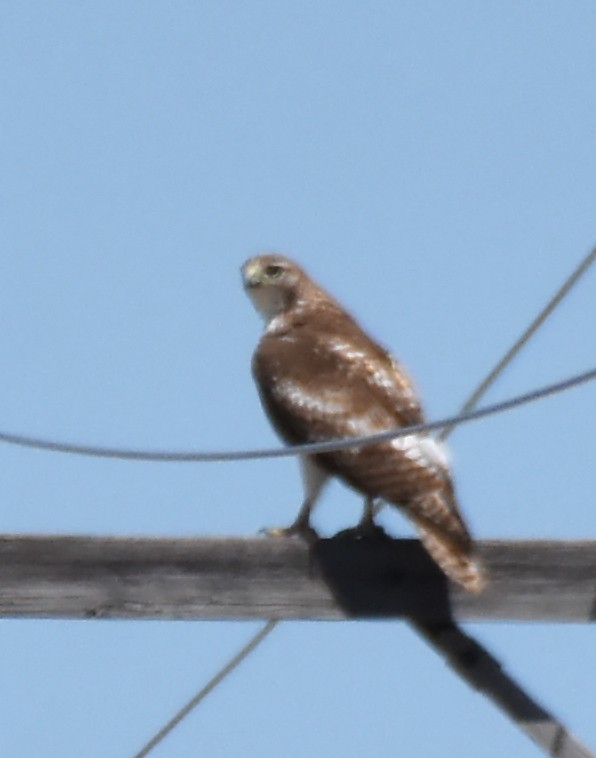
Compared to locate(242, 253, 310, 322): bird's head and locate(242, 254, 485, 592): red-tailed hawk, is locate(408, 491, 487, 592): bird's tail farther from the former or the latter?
locate(242, 253, 310, 322): bird's head

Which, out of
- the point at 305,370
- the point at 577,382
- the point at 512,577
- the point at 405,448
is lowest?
the point at 305,370

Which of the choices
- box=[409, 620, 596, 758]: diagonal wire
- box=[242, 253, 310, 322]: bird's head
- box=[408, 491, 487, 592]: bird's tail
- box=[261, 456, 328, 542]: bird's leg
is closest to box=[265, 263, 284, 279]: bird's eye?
box=[242, 253, 310, 322]: bird's head

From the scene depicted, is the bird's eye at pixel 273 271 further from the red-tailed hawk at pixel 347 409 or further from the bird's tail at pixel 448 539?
the bird's tail at pixel 448 539

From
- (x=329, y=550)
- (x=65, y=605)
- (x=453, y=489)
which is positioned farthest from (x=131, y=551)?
(x=453, y=489)

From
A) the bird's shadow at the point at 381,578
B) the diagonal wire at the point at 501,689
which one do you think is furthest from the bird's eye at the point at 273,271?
the diagonal wire at the point at 501,689

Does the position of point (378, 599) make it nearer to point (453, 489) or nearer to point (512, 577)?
point (512, 577)

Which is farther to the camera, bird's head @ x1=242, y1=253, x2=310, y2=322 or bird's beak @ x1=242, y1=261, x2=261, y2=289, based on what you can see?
bird's beak @ x1=242, y1=261, x2=261, y2=289
